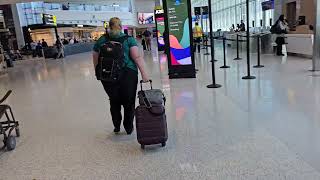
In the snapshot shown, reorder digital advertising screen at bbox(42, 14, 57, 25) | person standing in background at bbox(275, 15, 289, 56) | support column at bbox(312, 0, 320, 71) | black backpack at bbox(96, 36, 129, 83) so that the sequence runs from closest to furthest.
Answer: black backpack at bbox(96, 36, 129, 83)
support column at bbox(312, 0, 320, 71)
person standing in background at bbox(275, 15, 289, 56)
digital advertising screen at bbox(42, 14, 57, 25)

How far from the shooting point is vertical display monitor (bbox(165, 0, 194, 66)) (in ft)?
24.4

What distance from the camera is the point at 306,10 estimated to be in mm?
14055

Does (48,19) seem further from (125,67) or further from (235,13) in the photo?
(125,67)

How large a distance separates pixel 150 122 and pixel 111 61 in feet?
2.61

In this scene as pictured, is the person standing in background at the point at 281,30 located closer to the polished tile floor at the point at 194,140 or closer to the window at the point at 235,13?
the window at the point at 235,13

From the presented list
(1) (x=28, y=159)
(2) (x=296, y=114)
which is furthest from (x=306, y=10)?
(1) (x=28, y=159)

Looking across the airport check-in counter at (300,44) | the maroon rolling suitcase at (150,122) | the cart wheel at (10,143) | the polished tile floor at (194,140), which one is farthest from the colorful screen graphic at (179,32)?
the cart wheel at (10,143)

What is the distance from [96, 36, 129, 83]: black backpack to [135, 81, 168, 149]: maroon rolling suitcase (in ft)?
1.54

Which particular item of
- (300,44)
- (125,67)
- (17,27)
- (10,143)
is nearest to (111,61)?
(125,67)

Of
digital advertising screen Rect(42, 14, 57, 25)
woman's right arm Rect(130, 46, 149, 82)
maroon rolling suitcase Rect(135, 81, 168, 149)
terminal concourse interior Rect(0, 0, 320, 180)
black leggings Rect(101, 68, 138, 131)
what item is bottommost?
terminal concourse interior Rect(0, 0, 320, 180)

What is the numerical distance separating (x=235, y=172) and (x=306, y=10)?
44.3 ft

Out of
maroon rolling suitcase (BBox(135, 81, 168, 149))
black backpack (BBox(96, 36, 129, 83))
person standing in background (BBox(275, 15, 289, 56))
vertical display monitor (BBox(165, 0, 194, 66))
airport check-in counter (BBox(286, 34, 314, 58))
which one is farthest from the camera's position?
person standing in background (BBox(275, 15, 289, 56))

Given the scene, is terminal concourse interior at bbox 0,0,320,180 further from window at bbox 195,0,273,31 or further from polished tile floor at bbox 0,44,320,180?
window at bbox 195,0,273,31

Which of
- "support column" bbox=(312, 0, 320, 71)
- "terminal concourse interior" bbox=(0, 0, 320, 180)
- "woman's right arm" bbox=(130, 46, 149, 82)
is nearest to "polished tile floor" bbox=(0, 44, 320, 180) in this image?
"terminal concourse interior" bbox=(0, 0, 320, 180)
